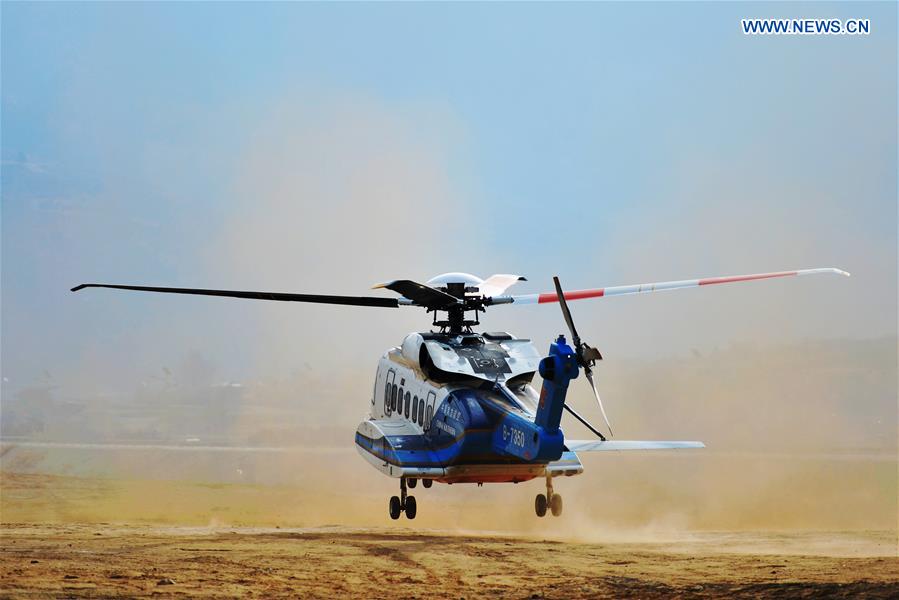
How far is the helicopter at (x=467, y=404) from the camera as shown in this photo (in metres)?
25.9

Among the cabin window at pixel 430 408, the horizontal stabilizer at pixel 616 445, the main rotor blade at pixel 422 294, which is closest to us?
the horizontal stabilizer at pixel 616 445

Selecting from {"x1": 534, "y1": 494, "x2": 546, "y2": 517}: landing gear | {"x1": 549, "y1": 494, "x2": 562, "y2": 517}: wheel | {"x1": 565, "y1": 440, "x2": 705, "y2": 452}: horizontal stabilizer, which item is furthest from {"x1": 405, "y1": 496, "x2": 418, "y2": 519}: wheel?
{"x1": 565, "y1": 440, "x2": 705, "y2": 452}: horizontal stabilizer

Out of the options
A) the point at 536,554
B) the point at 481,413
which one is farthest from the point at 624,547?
the point at 481,413

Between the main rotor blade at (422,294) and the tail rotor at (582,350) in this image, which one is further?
the main rotor blade at (422,294)

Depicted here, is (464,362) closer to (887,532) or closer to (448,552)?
(448,552)

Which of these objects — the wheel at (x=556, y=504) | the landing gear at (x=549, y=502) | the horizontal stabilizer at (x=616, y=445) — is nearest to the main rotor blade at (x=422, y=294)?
the horizontal stabilizer at (x=616, y=445)

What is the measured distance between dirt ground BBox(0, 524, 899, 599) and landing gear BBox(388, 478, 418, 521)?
102 cm

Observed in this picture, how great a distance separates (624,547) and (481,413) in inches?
268

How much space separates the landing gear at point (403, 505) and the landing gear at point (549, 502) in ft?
9.85

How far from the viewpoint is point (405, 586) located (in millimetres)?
24156

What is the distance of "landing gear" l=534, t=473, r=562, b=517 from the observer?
2658 cm

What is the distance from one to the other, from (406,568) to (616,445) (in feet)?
17.9

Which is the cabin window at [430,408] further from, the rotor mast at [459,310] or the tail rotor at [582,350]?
the tail rotor at [582,350]

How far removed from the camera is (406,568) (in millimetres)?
26062
